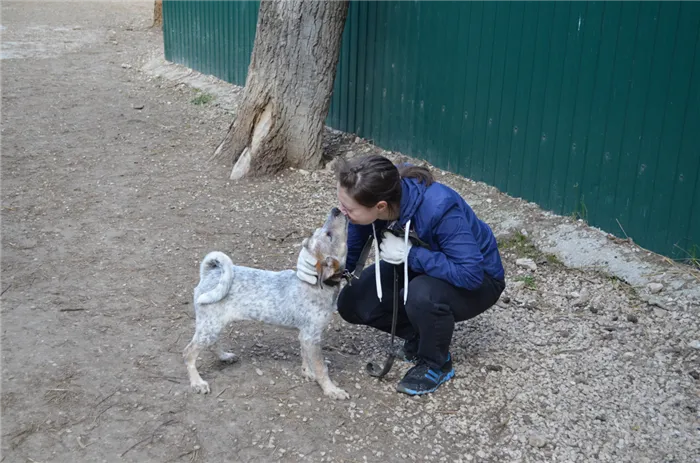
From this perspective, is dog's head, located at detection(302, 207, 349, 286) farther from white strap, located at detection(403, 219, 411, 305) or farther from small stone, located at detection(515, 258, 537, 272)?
small stone, located at detection(515, 258, 537, 272)

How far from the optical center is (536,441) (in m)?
3.56

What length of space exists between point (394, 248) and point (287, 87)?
3575 mm

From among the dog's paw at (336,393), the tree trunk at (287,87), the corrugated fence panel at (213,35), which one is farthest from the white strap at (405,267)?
the corrugated fence panel at (213,35)

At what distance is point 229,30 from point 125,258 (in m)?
5.07

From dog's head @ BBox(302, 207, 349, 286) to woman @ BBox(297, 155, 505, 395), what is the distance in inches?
1.8

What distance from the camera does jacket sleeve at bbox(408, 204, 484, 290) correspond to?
359cm

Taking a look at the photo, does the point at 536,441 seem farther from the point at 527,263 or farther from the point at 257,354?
the point at 527,263

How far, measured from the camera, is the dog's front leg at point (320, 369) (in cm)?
378

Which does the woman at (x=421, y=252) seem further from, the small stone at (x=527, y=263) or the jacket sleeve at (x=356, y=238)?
the small stone at (x=527, y=263)

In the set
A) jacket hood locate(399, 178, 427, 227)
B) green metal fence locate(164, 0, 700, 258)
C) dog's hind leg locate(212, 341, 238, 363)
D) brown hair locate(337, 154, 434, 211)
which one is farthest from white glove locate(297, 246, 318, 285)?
green metal fence locate(164, 0, 700, 258)

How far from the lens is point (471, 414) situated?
12.4ft

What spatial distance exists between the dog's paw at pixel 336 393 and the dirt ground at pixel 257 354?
44 mm

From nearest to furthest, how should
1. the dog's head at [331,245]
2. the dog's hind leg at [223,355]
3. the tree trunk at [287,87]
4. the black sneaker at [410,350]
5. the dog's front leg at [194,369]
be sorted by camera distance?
1. the dog's head at [331,245]
2. the dog's front leg at [194,369]
3. the dog's hind leg at [223,355]
4. the black sneaker at [410,350]
5. the tree trunk at [287,87]

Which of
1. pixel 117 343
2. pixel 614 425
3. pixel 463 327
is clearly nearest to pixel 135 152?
pixel 117 343
